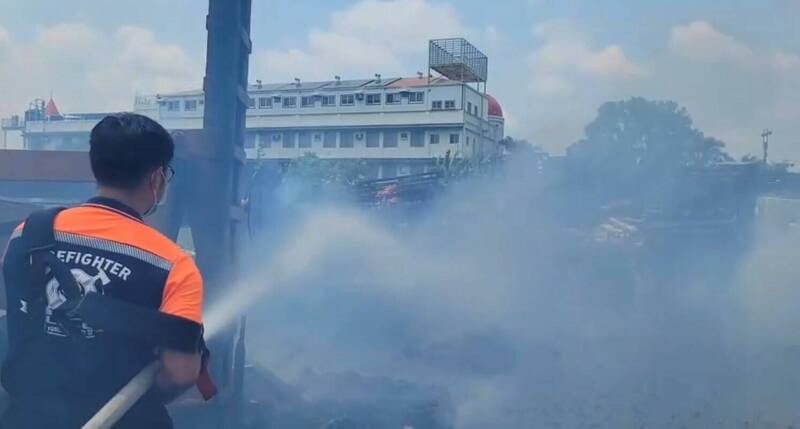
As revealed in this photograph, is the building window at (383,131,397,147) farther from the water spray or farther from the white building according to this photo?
the water spray

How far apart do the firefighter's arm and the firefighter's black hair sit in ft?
0.76

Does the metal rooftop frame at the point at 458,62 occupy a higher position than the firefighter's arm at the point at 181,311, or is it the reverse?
the metal rooftop frame at the point at 458,62

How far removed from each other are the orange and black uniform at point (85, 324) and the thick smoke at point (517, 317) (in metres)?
3.15

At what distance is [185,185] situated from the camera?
3836 mm

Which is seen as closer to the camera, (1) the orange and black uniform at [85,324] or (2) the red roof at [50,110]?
(1) the orange and black uniform at [85,324]

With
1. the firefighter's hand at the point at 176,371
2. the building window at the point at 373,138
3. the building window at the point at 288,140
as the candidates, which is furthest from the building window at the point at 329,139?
the firefighter's hand at the point at 176,371

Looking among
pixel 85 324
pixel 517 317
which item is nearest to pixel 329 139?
pixel 517 317

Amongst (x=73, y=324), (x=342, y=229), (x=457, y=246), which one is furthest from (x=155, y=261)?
(x=457, y=246)

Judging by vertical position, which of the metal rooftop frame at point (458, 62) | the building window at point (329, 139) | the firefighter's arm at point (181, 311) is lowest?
the firefighter's arm at point (181, 311)

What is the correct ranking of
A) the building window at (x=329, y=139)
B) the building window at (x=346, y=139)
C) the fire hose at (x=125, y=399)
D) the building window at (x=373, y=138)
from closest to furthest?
the fire hose at (x=125, y=399), the building window at (x=329, y=139), the building window at (x=346, y=139), the building window at (x=373, y=138)

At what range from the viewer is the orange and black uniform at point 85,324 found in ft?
4.65

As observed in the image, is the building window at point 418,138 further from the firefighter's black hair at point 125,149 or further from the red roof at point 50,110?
the firefighter's black hair at point 125,149

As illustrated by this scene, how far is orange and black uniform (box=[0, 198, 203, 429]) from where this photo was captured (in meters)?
1.42

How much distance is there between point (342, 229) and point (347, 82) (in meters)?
13.9
